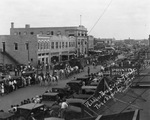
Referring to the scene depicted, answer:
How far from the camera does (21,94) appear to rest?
70.1ft

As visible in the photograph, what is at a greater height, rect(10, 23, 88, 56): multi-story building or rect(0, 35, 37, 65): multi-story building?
rect(10, 23, 88, 56): multi-story building

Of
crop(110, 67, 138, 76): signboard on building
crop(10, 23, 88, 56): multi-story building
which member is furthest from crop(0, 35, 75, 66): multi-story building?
crop(110, 67, 138, 76): signboard on building

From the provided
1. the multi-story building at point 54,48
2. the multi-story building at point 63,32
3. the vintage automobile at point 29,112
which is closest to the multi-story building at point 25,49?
the multi-story building at point 54,48

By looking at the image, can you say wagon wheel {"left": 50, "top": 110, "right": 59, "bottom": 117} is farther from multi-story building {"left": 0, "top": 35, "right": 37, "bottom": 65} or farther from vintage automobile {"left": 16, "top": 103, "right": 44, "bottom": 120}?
multi-story building {"left": 0, "top": 35, "right": 37, "bottom": 65}

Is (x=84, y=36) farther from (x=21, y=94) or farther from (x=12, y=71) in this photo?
(x=21, y=94)

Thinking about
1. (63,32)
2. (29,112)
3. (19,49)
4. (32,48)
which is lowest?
(29,112)

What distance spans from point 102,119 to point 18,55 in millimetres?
40389

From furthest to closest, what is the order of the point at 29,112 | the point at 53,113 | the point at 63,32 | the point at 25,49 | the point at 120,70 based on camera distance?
the point at 63,32 → the point at 25,49 → the point at 120,70 → the point at 53,113 → the point at 29,112

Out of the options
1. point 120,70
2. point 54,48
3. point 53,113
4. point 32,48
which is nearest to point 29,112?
point 53,113

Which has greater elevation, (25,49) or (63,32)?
(63,32)

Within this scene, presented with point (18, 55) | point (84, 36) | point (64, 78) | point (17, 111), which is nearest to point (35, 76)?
point (64, 78)

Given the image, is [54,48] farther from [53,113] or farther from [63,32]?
[53,113]

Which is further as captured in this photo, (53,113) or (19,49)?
(19,49)

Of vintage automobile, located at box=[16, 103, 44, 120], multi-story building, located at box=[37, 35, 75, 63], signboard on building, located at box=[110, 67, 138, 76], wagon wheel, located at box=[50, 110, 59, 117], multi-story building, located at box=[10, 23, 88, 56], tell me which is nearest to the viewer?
vintage automobile, located at box=[16, 103, 44, 120]
